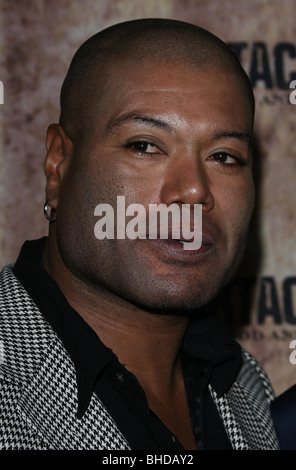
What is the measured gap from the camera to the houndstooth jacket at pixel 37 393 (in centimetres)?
138

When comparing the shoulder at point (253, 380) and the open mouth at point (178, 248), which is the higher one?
the open mouth at point (178, 248)

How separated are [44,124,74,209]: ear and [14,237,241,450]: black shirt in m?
0.17

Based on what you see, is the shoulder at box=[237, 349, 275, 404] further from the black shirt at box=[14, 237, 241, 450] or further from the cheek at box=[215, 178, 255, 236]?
the cheek at box=[215, 178, 255, 236]

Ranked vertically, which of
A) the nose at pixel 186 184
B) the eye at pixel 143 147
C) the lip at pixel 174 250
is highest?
the eye at pixel 143 147

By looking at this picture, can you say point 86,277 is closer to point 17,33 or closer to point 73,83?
point 73,83

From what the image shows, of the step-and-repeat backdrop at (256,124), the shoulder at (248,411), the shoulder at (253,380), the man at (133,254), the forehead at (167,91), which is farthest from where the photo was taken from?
the step-and-repeat backdrop at (256,124)

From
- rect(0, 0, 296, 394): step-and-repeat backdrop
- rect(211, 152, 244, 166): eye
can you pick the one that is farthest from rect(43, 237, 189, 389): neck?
rect(0, 0, 296, 394): step-and-repeat backdrop

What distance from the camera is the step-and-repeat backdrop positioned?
8.05 feet

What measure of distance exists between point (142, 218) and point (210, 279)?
24cm

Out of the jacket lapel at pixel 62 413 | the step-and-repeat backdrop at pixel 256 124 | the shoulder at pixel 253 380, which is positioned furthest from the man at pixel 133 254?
the step-and-repeat backdrop at pixel 256 124

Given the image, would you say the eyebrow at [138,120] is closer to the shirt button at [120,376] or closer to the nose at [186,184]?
the nose at [186,184]

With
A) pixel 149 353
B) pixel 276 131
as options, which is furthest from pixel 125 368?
pixel 276 131

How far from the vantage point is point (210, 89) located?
165 cm

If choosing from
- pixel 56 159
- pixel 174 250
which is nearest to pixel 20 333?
pixel 174 250
